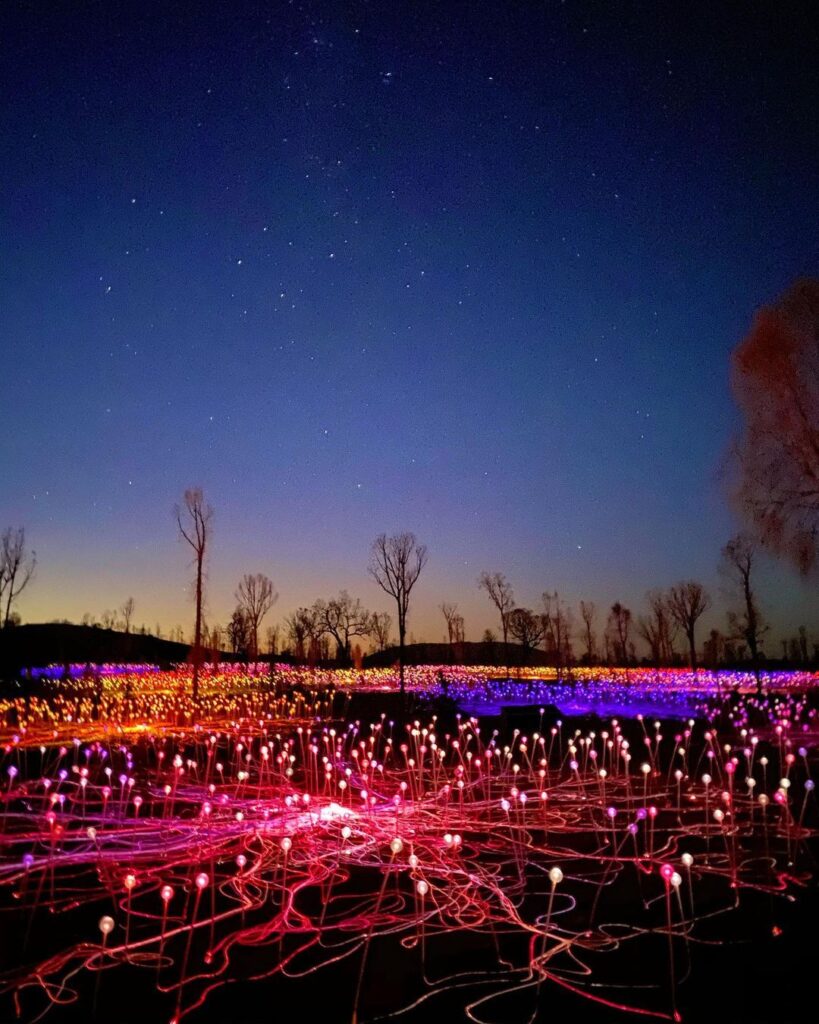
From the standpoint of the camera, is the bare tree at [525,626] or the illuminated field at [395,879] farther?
the bare tree at [525,626]

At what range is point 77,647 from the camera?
183 ft

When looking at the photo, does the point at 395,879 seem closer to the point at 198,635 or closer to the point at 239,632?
the point at 198,635

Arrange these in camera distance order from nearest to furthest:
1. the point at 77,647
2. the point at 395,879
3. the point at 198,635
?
the point at 395,879
the point at 198,635
the point at 77,647

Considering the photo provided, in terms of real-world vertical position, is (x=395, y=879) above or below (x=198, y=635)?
below

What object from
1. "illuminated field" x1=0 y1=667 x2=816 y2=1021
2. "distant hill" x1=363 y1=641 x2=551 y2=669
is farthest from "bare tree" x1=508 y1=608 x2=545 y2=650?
"illuminated field" x1=0 y1=667 x2=816 y2=1021

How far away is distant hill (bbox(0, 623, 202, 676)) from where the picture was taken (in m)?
37.5

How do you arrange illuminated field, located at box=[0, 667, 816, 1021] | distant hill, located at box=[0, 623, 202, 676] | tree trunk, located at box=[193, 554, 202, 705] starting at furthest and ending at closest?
distant hill, located at box=[0, 623, 202, 676], tree trunk, located at box=[193, 554, 202, 705], illuminated field, located at box=[0, 667, 816, 1021]

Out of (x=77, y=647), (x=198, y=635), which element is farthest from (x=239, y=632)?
(x=198, y=635)

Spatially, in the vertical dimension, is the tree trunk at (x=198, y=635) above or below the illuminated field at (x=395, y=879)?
above

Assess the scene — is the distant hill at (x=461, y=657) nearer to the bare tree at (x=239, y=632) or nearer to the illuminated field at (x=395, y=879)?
the bare tree at (x=239, y=632)

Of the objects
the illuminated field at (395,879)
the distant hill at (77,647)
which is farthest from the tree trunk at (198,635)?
the distant hill at (77,647)

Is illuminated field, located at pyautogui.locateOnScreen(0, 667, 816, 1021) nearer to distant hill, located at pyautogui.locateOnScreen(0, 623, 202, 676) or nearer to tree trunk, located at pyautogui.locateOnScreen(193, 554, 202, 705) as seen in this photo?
tree trunk, located at pyautogui.locateOnScreen(193, 554, 202, 705)

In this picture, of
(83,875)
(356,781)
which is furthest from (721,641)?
(83,875)

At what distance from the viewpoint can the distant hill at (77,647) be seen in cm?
3753
